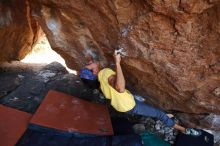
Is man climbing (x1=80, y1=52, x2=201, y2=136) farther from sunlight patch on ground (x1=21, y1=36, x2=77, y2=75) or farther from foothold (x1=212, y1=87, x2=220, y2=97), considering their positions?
sunlight patch on ground (x1=21, y1=36, x2=77, y2=75)

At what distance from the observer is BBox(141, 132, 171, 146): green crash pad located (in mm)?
3764

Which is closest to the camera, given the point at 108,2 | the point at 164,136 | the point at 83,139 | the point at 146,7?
→ the point at 146,7

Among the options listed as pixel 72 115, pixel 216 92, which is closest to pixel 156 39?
pixel 216 92

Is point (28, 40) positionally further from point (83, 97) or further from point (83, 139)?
point (83, 139)

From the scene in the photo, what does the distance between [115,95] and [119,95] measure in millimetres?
51

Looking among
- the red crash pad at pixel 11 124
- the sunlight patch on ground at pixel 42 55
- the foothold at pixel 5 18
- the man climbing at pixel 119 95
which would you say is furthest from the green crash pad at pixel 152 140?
the sunlight patch on ground at pixel 42 55

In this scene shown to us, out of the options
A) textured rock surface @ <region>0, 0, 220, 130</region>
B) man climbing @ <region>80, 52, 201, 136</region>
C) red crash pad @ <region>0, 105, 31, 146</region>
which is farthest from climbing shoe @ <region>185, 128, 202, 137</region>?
red crash pad @ <region>0, 105, 31, 146</region>

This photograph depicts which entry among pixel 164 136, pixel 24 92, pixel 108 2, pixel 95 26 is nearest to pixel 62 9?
pixel 95 26

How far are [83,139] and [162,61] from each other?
124 cm

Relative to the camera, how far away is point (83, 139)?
3664 millimetres

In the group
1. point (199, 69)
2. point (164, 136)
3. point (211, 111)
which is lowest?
point (164, 136)

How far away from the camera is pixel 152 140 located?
12.5 feet

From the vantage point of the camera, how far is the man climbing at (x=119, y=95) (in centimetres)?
340

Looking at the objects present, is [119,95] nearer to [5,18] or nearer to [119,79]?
[119,79]
